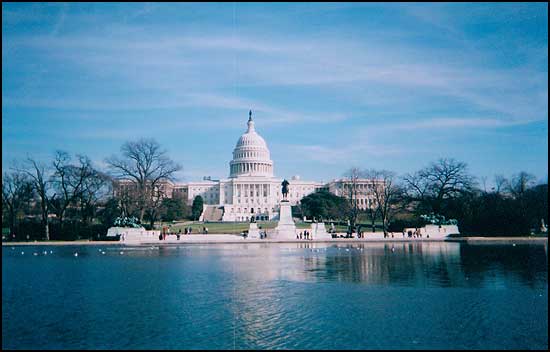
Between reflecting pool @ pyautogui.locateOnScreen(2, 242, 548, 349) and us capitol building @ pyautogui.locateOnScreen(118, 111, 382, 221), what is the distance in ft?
351

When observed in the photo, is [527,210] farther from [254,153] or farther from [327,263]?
[254,153]

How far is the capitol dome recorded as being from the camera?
14275cm

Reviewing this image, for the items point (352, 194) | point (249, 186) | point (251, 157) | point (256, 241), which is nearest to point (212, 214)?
point (249, 186)

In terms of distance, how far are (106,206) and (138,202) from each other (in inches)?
295

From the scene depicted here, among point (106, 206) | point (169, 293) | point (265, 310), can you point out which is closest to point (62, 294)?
point (169, 293)

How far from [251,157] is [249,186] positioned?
983 centimetres

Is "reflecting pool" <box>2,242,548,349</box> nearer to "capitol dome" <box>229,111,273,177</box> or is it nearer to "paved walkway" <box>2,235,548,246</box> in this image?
"paved walkway" <box>2,235,548,246</box>

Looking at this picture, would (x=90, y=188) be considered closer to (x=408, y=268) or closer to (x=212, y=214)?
(x=408, y=268)

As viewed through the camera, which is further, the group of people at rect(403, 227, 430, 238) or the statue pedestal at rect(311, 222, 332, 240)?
the statue pedestal at rect(311, 222, 332, 240)

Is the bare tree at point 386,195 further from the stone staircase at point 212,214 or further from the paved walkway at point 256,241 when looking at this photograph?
the stone staircase at point 212,214

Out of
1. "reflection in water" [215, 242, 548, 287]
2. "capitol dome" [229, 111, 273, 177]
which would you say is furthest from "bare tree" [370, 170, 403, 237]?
"capitol dome" [229, 111, 273, 177]

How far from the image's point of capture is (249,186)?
454 ft

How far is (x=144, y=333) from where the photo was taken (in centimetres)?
1045

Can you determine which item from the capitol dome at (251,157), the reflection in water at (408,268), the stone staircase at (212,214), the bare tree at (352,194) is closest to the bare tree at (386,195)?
the bare tree at (352,194)
